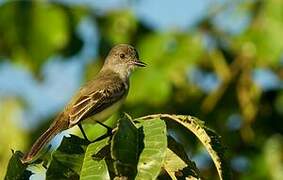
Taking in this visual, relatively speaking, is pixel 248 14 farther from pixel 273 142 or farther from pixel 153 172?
pixel 153 172

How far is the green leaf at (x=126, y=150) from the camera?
315cm

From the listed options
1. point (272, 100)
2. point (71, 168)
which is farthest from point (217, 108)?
point (71, 168)

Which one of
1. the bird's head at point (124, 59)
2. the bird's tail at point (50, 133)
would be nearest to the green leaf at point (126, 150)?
the bird's tail at point (50, 133)

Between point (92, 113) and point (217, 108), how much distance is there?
8.67 feet

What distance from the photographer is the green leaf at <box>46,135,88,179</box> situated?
3213mm

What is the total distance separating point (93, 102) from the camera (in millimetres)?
5363

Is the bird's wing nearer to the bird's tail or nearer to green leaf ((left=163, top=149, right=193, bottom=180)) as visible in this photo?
the bird's tail

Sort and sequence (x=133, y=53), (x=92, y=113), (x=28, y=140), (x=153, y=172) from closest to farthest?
1. (x=153, y=172)
2. (x=92, y=113)
3. (x=133, y=53)
4. (x=28, y=140)

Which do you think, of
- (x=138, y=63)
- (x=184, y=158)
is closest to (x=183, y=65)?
(x=138, y=63)

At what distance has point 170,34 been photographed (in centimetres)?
751

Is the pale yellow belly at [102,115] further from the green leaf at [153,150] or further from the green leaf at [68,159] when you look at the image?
the green leaf at [153,150]

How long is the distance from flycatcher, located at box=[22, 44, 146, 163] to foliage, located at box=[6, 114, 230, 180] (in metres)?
0.59

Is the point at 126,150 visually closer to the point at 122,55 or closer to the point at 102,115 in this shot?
the point at 102,115

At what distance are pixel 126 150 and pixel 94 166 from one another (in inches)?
5.2
